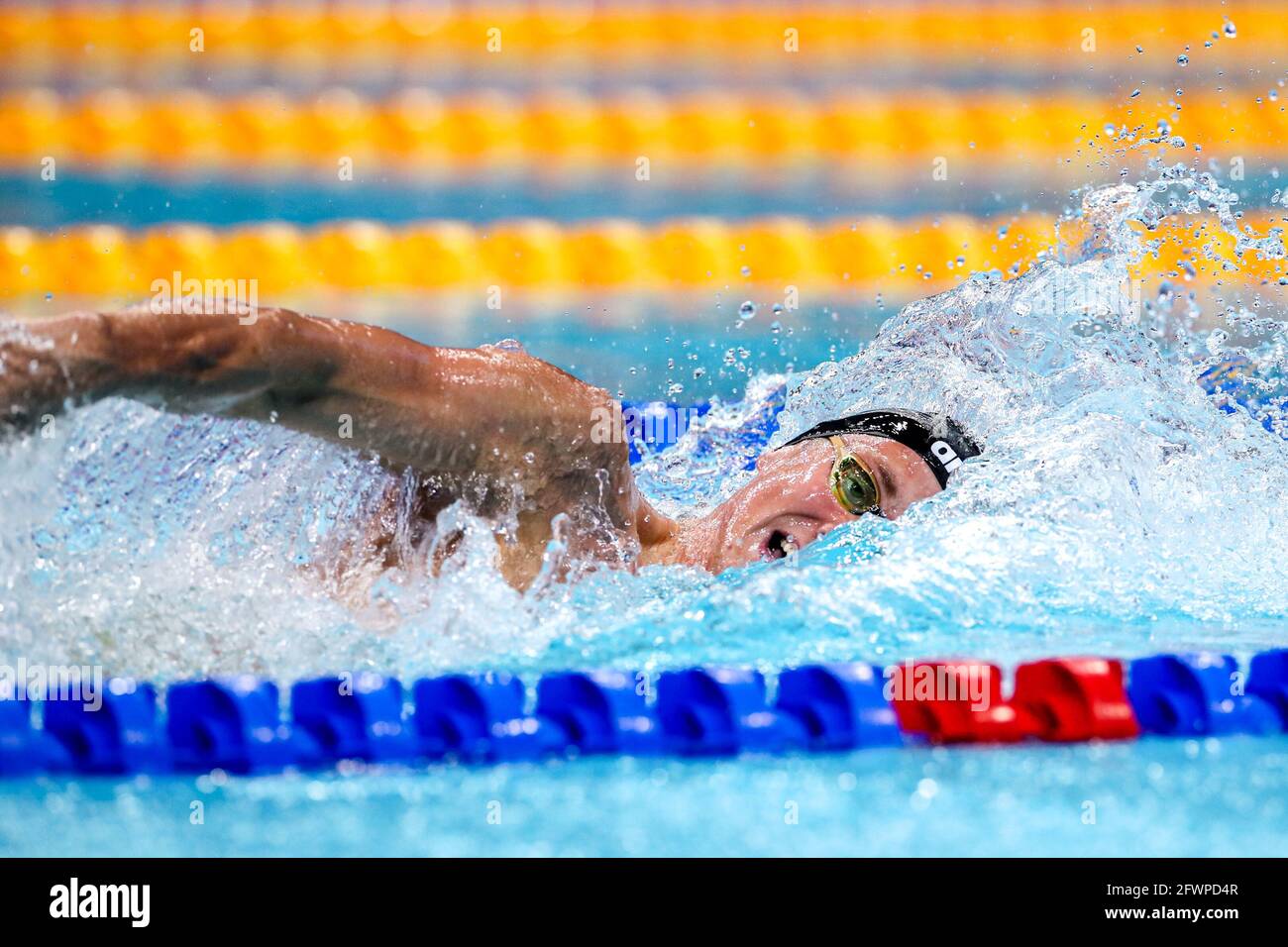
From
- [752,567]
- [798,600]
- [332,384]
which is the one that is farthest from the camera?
[752,567]

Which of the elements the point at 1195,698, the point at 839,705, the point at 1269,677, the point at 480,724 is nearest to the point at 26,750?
the point at 480,724

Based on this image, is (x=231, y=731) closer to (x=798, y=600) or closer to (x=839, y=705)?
(x=839, y=705)

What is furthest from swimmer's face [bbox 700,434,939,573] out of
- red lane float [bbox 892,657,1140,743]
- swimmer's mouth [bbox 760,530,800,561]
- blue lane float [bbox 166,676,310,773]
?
blue lane float [bbox 166,676,310,773]

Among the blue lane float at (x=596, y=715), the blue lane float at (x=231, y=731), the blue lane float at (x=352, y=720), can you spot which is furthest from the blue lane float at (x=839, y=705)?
the blue lane float at (x=231, y=731)

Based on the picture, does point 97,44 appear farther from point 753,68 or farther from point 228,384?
point 228,384

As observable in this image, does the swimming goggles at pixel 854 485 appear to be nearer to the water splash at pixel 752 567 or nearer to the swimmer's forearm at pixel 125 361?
the water splash at pixel 752 567

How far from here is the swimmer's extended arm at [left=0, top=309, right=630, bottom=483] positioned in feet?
4.61

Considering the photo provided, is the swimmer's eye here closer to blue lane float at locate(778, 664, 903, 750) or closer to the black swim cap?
the black swim cap

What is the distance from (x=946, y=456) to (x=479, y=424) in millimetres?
902

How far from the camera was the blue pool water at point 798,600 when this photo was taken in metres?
1.37

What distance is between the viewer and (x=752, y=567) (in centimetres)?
212

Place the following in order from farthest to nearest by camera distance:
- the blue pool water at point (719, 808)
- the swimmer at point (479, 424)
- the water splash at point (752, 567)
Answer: the water splash at point (752, 567), the swimmer at point (479, 424), the blue pool water at point (719, 808)

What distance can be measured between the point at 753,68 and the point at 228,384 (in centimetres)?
462

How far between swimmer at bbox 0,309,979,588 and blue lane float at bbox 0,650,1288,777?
32 cm
